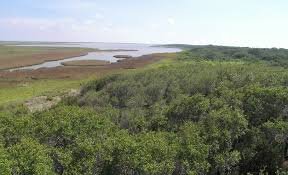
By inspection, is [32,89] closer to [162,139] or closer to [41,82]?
[41,82]

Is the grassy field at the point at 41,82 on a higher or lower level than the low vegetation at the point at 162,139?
lower

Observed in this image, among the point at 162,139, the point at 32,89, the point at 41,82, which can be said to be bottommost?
the point at 32,89

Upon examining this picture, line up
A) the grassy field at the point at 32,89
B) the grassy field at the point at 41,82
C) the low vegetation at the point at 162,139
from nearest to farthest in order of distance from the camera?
1. the low vegetation at the point at 162,139
2. the grassy field at the point at 32,89
3. the grassy field at the point at 41,82

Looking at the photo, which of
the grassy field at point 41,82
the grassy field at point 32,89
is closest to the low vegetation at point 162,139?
the grassy field at point 32,89

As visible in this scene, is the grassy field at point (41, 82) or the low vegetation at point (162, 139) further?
the grassy field at point (41, 82)

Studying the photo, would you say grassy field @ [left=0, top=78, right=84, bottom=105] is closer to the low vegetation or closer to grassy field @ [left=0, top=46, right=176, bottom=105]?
grassy field @ [left=0, top=46, right=176, bottom=105]

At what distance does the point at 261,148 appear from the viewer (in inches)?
1566

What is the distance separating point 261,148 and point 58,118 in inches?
818

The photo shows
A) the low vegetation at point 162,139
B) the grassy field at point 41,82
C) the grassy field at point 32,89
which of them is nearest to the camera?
the low vegetation at point 162,139

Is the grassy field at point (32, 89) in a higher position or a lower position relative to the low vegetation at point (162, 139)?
lower

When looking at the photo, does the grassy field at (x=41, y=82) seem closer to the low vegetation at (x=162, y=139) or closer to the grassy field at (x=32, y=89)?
the grassy field at (x=32, y=89)

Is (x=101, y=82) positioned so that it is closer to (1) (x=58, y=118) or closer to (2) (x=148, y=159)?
(1) (x=58, y=118)

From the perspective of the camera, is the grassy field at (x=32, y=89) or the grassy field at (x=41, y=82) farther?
the grassy field at (x=41, y=82)

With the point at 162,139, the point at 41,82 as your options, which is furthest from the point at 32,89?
the point at 162,139
